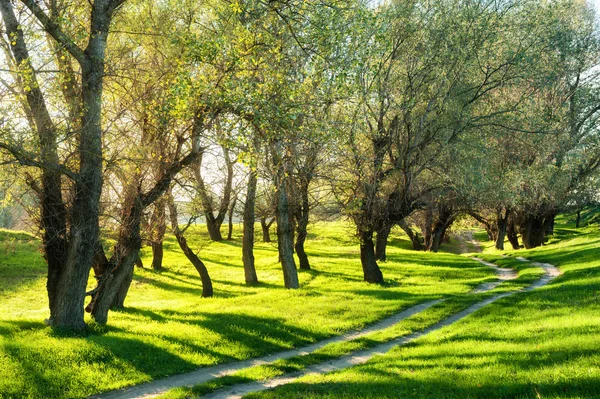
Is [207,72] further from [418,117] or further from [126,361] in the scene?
[418,117]

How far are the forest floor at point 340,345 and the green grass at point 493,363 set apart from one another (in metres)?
0.03

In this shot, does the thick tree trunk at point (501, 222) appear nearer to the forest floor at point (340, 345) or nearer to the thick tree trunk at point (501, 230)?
A: the thick tree trunk at point (501, 230)

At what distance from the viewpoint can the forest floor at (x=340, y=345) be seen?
10.3 meters

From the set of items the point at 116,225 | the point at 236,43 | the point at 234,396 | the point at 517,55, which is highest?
the point at 517,55

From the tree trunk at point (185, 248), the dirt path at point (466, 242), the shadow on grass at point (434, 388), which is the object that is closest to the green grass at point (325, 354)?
the shadow on grass at point (434, 388)

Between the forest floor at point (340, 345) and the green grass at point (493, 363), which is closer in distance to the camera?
the green grass at point (493, 363)

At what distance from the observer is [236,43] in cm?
1498

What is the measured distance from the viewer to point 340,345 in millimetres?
15570

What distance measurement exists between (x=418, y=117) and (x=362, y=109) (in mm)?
3635

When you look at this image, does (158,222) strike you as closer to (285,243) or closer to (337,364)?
(285,243)

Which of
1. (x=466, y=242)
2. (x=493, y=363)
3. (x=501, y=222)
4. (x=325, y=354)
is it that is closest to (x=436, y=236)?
(x=501, y=222)

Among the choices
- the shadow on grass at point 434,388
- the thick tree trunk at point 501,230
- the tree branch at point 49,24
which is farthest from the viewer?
the thick tree trunk at point 501,230

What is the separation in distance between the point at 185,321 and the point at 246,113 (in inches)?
310

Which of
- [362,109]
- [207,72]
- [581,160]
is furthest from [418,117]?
[581,160]
